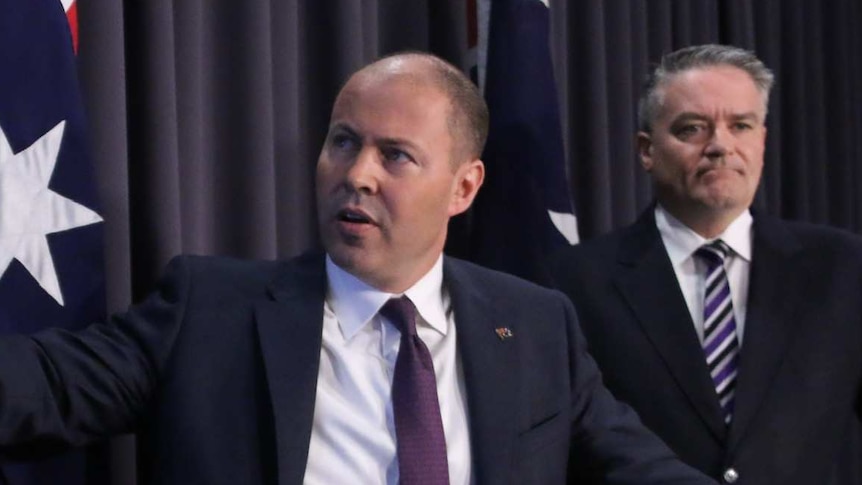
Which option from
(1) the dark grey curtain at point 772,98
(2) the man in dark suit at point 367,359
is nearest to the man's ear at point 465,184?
(2) the man in dark suit at point 367,359

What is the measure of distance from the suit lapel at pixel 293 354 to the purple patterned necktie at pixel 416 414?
0.13 m

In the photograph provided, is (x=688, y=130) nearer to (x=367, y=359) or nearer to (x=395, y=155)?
(x=395, y=155)

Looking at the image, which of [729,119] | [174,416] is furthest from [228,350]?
[729,119]

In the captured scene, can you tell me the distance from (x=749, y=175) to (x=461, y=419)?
86 cm

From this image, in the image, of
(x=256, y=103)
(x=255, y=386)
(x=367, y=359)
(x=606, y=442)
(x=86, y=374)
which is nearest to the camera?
(x=86, y=374)

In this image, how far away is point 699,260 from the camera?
223 cm

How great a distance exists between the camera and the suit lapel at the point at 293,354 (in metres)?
1.58

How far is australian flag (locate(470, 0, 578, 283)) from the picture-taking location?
2438 mm

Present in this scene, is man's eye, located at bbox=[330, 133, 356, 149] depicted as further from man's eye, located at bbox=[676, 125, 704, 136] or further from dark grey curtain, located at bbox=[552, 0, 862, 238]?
dark grey curtain, located at bbox=[552, 0, 862, 238]

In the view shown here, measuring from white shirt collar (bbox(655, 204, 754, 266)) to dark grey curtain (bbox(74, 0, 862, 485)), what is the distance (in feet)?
1.54

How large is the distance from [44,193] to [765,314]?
51.3 inches

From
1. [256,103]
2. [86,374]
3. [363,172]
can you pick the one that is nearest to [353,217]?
[363,172]

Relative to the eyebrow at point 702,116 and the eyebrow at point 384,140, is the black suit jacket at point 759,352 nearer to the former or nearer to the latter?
the eyebrow at point 702,116

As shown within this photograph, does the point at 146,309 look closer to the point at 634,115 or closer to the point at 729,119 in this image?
the point at 729,119
